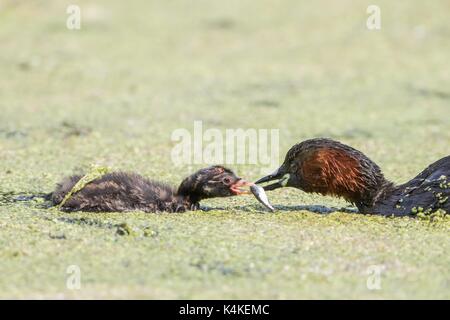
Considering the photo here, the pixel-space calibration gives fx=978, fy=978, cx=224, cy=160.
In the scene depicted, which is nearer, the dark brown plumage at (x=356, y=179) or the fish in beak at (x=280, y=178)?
the dark brown plumage at (x=356, y=179)

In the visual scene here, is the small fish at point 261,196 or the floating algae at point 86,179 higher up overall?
the floating algae at point 86,179

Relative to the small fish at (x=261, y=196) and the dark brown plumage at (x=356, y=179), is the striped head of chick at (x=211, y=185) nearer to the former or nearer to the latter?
the small fish at (x=261, y=196)

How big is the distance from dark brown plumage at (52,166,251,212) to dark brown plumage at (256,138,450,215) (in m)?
0.46

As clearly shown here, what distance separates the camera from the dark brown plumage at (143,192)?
6.29 m

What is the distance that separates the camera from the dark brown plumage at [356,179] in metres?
6.25

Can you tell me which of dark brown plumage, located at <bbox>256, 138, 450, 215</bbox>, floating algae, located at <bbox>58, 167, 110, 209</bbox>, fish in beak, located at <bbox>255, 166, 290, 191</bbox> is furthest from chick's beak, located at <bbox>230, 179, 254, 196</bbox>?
floating algae, located at <bbox>58, 167, 110, 209</bbox>

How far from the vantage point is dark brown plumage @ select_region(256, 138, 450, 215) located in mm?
6250

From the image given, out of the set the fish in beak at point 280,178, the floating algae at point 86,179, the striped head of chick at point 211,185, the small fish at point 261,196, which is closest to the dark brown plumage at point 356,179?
the fish in beak at point 280,178

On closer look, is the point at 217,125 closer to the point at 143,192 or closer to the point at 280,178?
the point at 280,178

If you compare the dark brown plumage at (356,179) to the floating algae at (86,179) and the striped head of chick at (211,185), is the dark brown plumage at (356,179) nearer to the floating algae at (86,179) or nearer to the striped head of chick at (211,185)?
the striped head of chick at (211,185)

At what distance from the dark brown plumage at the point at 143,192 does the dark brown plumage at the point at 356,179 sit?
1.51 feet

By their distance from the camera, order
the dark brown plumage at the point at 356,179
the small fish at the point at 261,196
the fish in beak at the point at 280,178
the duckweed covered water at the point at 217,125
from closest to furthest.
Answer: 1. the duckweed covered water at the point at 217,125
2. the dark brown plumage at the point at 356,179
3. the small fish at the point at 261,196
4. the fish in beak at the point at 280,178

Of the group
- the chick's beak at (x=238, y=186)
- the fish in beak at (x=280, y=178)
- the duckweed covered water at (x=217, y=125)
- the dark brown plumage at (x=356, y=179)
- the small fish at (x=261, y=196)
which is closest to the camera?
the duckweed covered water at (x=217, y=125)
